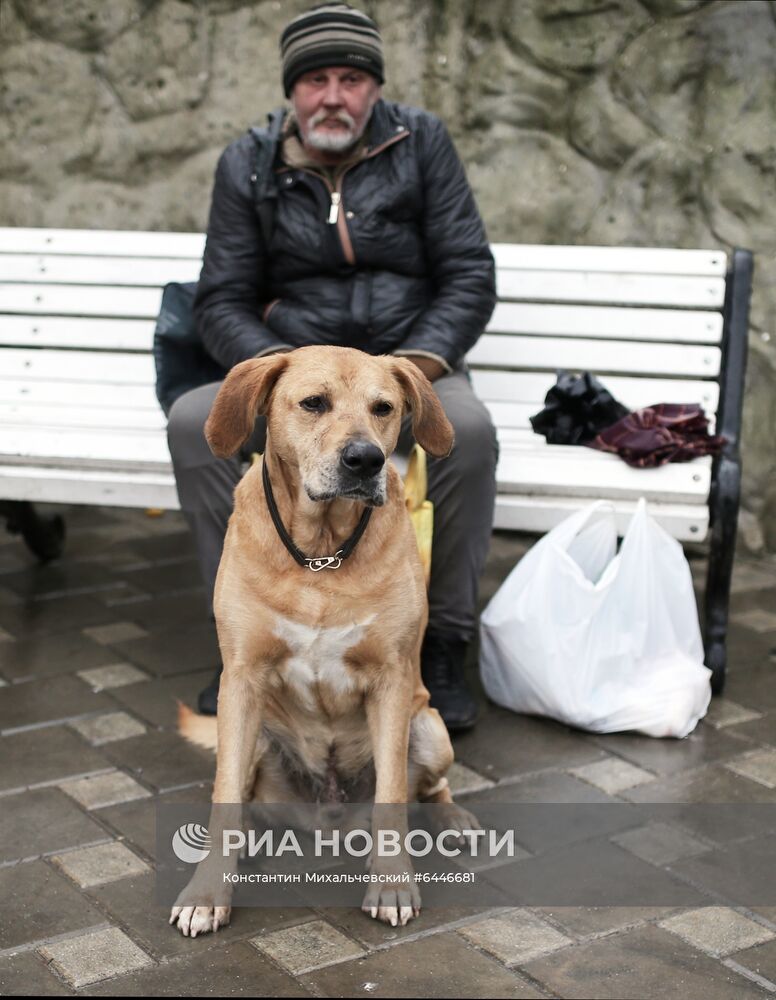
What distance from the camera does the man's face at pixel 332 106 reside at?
4258mm

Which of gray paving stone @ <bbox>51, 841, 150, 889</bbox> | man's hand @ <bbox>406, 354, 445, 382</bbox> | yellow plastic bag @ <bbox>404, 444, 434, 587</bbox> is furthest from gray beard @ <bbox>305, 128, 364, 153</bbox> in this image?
gray paving stone @ <bbox>51, 841, 150, 889</bbox>

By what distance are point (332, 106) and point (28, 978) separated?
105 inches

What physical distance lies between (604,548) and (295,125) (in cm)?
168

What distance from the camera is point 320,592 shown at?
312cm

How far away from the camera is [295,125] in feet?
14.7

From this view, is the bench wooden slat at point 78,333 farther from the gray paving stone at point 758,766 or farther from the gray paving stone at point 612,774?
the gray paving stone at point 758,766

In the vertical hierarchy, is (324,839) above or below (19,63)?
below

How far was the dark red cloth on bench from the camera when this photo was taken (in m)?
4.32

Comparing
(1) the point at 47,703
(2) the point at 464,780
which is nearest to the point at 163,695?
(1) the point at 47,703

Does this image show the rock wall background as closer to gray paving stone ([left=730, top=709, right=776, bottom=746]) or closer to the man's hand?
gray paving stone ([left=730, top=709, right=776, bottom=746])

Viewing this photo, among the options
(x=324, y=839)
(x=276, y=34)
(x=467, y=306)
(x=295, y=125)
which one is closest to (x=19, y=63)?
(x=276, y=34)

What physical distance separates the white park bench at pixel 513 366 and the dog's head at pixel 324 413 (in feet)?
4.15

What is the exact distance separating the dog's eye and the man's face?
149cm

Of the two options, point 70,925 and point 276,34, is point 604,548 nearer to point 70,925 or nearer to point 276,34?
point 70,925
